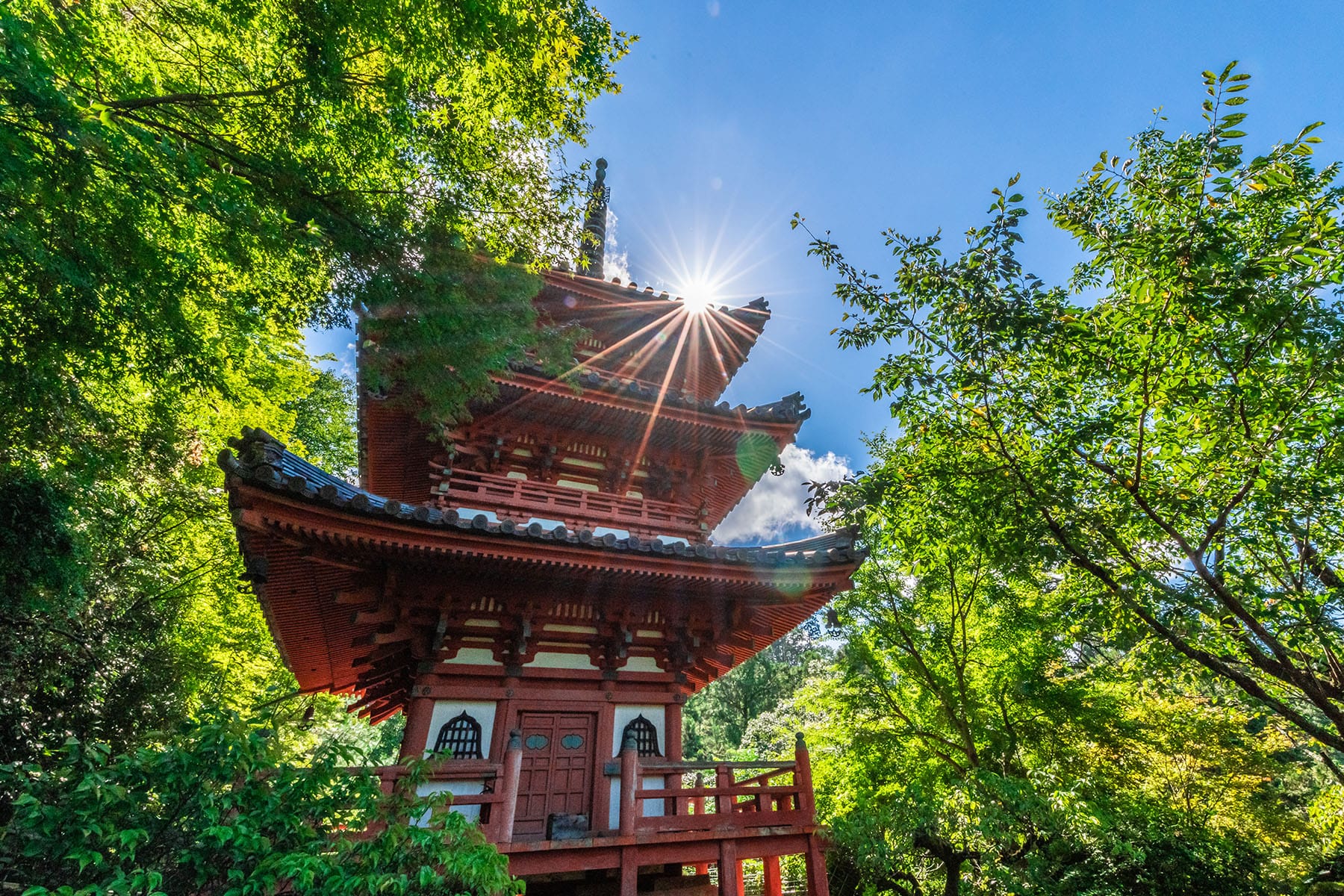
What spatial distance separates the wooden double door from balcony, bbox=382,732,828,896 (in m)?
0.27

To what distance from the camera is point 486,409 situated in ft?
24.2

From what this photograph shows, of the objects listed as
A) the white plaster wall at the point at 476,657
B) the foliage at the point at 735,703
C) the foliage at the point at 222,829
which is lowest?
the foliage at the point at 222,829

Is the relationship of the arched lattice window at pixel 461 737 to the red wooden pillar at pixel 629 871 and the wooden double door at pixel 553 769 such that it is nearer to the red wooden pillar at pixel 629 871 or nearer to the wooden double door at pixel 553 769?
the wooden double door at pixel 553 769

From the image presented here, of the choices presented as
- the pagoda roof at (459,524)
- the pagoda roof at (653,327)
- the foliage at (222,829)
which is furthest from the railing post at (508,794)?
the pagoda roof at (653,327)

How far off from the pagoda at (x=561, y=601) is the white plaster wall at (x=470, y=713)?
0.05 ft

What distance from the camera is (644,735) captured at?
659 centimetres

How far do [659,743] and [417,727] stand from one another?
8.91 feet

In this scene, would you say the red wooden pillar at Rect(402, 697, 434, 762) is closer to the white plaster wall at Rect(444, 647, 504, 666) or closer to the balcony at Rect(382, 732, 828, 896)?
the white plaster wall at Rect(444, 647, 504, 666)

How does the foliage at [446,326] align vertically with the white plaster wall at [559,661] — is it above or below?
above

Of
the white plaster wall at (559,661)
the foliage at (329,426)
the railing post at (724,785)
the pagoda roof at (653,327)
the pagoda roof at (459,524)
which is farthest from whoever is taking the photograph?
the foliage at (329,426)

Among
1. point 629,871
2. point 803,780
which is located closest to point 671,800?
point 629,871

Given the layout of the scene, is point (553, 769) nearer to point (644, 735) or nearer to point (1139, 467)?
point (644, 735)

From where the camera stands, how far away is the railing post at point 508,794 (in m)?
4.75

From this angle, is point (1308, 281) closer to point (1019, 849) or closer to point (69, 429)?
point (1019, 849)
